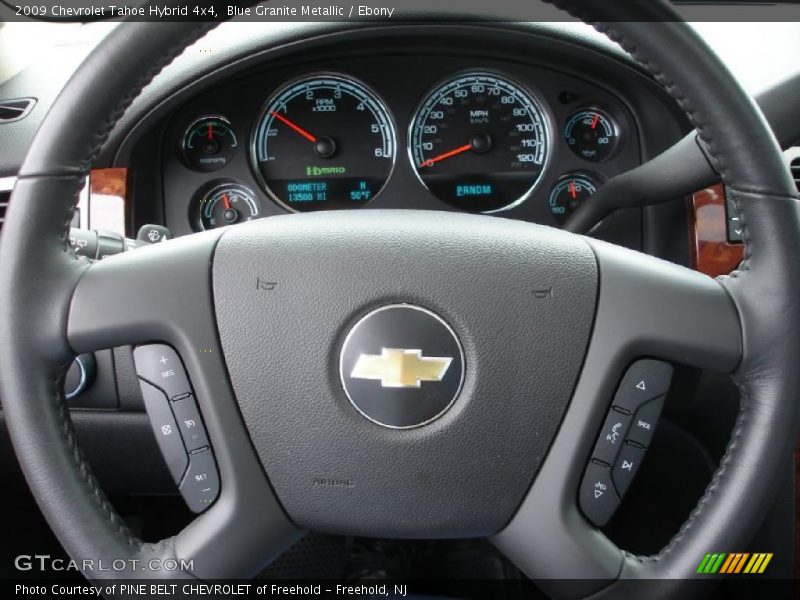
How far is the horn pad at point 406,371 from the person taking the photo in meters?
0.90

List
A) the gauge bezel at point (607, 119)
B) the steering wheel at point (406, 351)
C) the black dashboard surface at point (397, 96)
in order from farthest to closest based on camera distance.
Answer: the gauge bezel at point (607, 119)
the black dashboard surface at point (397, 96)
the steering wheel at point (406, 351)

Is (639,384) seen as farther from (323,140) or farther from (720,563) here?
(323,140)

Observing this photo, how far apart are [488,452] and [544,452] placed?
2.4 inches

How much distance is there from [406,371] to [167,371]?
10.6 inches

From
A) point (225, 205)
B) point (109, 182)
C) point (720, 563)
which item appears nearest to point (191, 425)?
point (720, 563)

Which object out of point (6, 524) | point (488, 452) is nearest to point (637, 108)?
point (488, 452)

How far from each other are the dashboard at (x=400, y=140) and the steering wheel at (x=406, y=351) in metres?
0.99

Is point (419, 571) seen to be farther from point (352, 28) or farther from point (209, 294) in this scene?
point (352, 28)

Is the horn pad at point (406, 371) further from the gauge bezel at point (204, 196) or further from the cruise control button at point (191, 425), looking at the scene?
the gauge bezel at point (204, 196)

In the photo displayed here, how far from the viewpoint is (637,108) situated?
182cm

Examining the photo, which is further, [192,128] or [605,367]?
[192,128]

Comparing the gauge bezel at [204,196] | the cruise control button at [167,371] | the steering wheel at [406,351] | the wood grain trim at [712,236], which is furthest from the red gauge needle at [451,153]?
the cruise control button at [167,371]

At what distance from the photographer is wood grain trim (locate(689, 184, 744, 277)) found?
5.29 feet

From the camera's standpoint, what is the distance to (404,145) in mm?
1925
